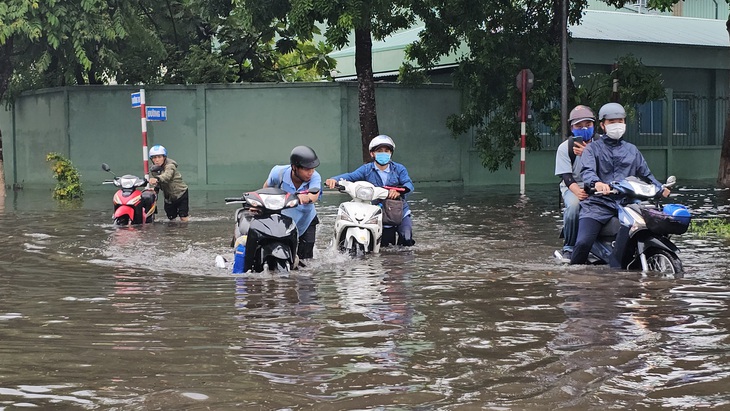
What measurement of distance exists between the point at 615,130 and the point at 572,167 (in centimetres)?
91

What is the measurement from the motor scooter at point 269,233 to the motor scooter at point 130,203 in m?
6.60

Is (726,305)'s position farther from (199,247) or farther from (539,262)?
(199,247)

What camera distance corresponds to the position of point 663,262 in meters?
9.70

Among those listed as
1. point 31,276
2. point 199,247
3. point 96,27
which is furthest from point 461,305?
point 96,27

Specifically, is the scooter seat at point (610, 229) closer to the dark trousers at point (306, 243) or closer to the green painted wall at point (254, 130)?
the dark trousers at point (306, 243)

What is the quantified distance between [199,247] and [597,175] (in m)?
4.98

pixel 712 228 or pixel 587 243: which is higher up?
pixel 587 243

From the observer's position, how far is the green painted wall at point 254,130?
26.1 metres

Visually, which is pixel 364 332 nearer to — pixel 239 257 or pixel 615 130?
pixel 239 257

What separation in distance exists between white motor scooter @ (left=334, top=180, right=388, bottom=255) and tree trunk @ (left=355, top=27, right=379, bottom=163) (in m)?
12.6

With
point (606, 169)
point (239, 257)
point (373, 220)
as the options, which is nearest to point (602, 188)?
point (606, 169)

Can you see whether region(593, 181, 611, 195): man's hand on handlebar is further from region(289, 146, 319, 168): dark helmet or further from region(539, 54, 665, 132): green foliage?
region(539, 54, 665, 132): green foliage

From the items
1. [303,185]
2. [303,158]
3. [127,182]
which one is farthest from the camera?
[127,182]

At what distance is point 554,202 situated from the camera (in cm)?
2066
